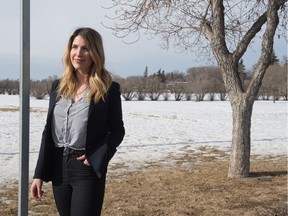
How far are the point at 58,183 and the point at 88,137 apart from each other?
0.37 m

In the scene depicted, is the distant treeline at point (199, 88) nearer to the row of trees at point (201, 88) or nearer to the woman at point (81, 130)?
the row of trees at point (201, 88)

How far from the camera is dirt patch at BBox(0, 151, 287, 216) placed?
16.4 ft

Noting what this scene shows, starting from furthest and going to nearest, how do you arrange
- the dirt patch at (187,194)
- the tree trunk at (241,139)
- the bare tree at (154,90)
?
the bare tree at (154,90) → the tree trunk at (241,139) → the dirt patch at (187,194)

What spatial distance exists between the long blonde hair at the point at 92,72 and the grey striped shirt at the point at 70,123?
0.06m

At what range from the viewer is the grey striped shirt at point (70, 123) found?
8.12 feet

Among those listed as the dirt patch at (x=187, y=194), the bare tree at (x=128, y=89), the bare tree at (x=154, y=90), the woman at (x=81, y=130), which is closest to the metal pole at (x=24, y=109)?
the woman at (x=81, y=130)

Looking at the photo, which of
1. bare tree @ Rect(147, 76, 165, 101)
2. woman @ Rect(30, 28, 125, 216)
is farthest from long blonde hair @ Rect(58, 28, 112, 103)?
bare tree @ Rect(147, 76, 165, 101)

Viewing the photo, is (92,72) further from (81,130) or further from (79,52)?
(81,130)

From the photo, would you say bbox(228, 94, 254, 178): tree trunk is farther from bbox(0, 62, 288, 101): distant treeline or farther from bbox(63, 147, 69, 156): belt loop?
bbox(0, 62, 288, 101): distant treeline

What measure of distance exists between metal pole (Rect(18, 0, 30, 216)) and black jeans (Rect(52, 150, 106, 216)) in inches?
10.4

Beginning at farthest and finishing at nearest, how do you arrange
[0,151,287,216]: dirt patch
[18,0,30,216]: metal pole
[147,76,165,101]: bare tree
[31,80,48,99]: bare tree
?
[147,76,165,101]: bare tree < [31,80,48,99]: bare tree < [0,151,287,216]: dirt patch < [18,0,30,216]: metal pole

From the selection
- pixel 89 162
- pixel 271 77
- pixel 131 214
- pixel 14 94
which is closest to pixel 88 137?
pixel 89 162

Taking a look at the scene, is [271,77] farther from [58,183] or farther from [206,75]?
[58,183]

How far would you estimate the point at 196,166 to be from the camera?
847 cm
